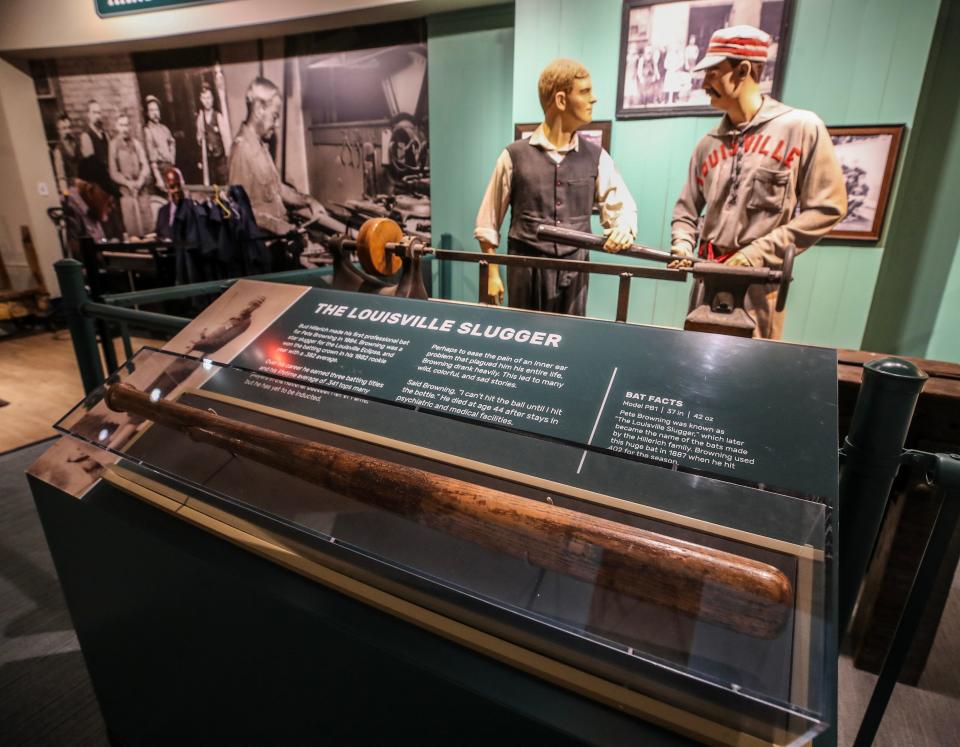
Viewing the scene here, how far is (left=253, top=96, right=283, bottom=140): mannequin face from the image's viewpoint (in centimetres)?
557

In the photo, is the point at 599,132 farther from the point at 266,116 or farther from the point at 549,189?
the point at 266,116

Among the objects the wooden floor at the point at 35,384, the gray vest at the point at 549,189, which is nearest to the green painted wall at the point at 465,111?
the gray vest at the point at 549,189

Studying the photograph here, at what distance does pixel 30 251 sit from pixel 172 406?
318 inches

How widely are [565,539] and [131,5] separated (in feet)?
22.2

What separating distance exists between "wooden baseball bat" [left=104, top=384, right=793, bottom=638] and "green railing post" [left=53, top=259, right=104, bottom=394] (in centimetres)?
156

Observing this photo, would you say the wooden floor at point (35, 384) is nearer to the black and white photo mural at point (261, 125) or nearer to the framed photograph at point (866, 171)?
the black and white photo mural at point (261, 125)

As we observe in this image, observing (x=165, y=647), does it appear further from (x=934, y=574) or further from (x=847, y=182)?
(x=847, y=182)

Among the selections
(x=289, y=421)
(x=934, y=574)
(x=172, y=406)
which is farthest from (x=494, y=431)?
(x=934, y=574)

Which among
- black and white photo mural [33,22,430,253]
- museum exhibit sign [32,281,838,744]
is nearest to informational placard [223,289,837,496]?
museum exhibit sign [32,281,838,744]

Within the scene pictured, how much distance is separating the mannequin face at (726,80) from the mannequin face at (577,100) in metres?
0.50

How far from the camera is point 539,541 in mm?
687

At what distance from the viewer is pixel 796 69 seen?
2896mm

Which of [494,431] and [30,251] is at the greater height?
[494,431]

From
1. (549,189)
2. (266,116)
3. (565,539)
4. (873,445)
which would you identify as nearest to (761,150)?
(549,189)
